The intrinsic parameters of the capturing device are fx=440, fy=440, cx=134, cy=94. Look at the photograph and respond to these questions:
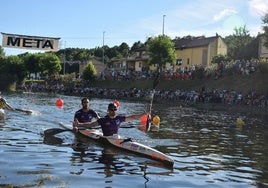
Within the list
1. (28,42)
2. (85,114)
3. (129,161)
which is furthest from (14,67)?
(129,161)

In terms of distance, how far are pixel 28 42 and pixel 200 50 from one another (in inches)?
2201

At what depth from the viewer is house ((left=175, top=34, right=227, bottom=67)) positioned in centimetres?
7962

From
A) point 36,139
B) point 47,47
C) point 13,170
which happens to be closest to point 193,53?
point 47,47

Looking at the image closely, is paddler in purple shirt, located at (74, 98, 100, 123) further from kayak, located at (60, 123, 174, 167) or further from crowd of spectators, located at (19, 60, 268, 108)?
crowd of spectators, located at (19, 60, 268, 108)

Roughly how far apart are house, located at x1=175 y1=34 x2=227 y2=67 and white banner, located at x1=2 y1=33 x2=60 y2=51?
53974 millimetres

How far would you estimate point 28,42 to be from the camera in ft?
92.5

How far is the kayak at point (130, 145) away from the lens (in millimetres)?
12400

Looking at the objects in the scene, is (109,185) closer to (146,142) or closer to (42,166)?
(42,166)

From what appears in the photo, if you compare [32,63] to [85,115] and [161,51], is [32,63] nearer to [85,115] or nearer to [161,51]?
[161,51]

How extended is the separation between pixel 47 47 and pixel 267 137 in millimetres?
15043

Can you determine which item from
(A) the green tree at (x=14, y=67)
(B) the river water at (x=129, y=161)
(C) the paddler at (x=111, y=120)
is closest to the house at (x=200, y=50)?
(A) the green tree at (x=14, y=67)

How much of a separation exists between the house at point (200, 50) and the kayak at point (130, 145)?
213 feet

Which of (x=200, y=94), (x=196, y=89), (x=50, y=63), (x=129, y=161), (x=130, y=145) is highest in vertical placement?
(x=50, y=63)

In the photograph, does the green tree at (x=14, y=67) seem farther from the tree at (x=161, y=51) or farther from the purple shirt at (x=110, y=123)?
the purple shirt at (x=110, y=123)
